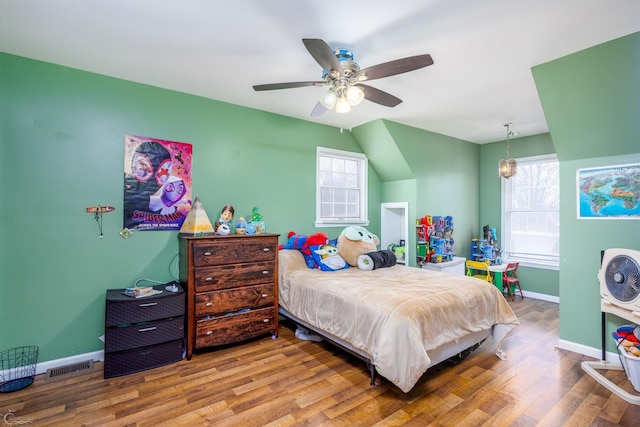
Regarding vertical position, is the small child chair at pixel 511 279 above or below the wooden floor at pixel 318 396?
above

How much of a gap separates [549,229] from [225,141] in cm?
522

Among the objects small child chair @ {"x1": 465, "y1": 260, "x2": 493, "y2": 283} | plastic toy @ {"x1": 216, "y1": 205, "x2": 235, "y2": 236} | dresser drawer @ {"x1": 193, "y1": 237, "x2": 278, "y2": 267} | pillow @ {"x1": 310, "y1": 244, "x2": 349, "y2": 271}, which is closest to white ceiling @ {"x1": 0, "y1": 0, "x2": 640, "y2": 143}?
plastic toy @ {"x1": 216, "y1": 205, "x2": 235, "y2": 236}

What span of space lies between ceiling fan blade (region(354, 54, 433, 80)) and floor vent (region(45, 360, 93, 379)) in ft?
11.2

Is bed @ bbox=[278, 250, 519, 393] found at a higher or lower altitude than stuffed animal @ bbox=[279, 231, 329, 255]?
lower

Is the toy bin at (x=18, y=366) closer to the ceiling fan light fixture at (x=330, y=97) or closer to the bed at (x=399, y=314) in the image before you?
the bed at (x=399, y=314)

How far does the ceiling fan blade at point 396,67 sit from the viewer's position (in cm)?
196

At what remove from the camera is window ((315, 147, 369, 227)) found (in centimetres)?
445

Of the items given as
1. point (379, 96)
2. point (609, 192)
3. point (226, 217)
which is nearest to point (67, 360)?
point (226, 217)

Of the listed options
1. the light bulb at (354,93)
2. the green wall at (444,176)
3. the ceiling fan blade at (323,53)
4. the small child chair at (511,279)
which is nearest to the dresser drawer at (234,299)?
the light bulb at (354,93)

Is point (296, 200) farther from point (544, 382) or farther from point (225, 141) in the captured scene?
point (544, 382)

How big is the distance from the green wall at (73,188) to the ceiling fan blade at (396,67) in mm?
2052

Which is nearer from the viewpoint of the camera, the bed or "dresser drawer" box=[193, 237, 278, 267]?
the bed

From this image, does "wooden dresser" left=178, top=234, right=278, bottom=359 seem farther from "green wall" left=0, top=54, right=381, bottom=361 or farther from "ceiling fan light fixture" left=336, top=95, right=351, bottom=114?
"ceiling fan light fixture" left=336, top=95, right=351, bottom=114

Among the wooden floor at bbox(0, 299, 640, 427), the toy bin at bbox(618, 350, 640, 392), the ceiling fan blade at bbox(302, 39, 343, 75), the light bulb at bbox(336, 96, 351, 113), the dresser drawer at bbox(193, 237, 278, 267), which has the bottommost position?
the wooden floor at bbox(0, 299, 640, 427)
